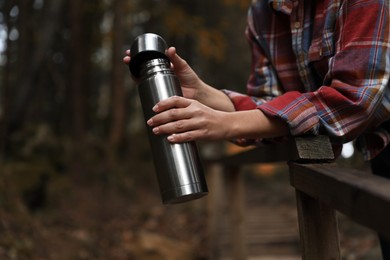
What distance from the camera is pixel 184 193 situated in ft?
4.20

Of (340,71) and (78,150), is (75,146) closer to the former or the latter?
(78,150)

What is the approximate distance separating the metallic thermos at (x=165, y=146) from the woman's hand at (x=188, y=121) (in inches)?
1.5

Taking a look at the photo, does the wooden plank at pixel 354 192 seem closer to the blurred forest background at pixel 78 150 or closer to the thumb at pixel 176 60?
the thumb at pixel 176 60

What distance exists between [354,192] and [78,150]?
8133 millimetres

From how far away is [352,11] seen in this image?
127 cm

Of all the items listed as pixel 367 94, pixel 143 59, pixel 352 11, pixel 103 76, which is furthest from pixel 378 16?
pixel 103 76

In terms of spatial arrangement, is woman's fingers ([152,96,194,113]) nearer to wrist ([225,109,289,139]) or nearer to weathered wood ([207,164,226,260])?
wrist ([225,109,289,139])

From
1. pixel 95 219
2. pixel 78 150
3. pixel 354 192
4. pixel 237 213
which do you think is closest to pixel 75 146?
pixel 78 150

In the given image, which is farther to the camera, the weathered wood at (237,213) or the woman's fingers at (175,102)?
the weathered wood at (237,213)

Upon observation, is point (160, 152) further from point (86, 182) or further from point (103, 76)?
point (103, 76)

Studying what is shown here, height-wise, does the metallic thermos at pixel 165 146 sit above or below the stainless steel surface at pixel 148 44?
below

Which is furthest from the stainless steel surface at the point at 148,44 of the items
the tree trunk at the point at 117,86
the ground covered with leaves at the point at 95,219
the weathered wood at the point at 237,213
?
the tree trunk at the point at 117,86

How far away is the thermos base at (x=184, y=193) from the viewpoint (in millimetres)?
1280

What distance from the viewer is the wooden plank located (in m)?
0.77
